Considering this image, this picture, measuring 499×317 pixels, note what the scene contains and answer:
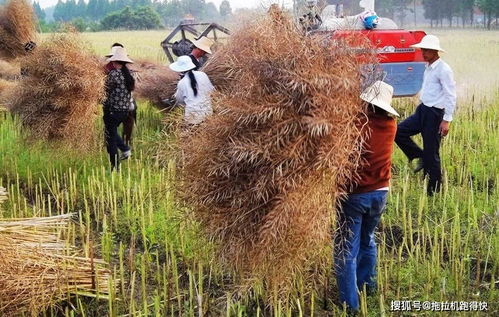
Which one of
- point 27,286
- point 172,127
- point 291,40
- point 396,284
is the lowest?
point 396,284

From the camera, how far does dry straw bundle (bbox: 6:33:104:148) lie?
5.65 metres

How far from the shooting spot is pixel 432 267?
3.70 m

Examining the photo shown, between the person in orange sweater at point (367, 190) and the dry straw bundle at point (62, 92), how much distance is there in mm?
3178

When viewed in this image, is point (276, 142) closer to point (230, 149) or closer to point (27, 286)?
point (230, 149)

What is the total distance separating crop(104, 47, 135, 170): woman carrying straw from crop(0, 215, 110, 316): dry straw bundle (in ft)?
8.13

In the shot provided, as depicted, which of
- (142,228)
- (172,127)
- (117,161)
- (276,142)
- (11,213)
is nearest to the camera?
(276,142)

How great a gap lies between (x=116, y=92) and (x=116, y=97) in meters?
0.05

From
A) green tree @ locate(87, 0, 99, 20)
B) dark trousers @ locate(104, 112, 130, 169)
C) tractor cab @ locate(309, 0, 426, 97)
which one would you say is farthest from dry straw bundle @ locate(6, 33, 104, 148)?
green tree @ locate(87, 0, 99, 20)

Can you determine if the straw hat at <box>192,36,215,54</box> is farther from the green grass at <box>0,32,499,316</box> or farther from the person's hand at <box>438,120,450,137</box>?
the person's hand at <box>438,120,450,137</box>

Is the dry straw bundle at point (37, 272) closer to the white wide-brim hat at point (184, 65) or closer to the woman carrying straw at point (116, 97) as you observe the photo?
the white wide-brim hat at point (184, 65)

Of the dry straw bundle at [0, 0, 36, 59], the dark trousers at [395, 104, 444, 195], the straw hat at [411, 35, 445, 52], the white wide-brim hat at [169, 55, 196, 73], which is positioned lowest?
the dark trousers at [395, 104, 444, 195]

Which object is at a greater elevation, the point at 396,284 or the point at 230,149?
the point at 230,149

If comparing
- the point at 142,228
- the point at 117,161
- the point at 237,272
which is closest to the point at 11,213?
the point at 142,228

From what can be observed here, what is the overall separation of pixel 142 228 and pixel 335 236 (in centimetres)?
174
